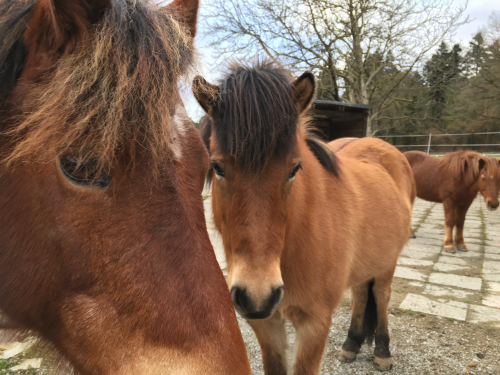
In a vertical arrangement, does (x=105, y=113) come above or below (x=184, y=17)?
below

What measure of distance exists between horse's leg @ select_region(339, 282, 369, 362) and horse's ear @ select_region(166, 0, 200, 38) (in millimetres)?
3092

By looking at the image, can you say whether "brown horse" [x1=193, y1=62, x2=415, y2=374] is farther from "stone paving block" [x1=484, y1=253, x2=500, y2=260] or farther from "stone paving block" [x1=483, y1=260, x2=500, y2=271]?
"stone paving block" [x1=484, y1=253, x2=500, y2=260]

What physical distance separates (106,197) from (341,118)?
865cm

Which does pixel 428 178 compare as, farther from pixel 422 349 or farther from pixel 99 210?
pixel 99 210

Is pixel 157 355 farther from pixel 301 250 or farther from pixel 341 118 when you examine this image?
pixel 341 118

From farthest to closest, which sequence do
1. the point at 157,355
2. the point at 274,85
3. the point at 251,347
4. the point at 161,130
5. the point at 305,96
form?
the point at 251,347
the point at 305,96
the point at 274,85
the point at 161,130
the point at 157,355

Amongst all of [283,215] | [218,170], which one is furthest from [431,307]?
[218,170]

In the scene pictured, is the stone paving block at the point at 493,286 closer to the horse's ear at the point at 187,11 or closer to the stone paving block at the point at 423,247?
the stone paving block at the point at 423,247

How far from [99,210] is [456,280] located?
5.52m

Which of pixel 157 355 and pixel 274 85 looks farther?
pixel 274 85

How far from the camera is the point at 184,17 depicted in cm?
129

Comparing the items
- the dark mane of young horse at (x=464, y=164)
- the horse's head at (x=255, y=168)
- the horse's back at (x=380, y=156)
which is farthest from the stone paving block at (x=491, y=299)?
the horse's head at (x=255, y=168)

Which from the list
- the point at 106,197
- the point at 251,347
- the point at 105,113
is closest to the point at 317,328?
the point at 251,347

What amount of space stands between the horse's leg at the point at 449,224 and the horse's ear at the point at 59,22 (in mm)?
7245
